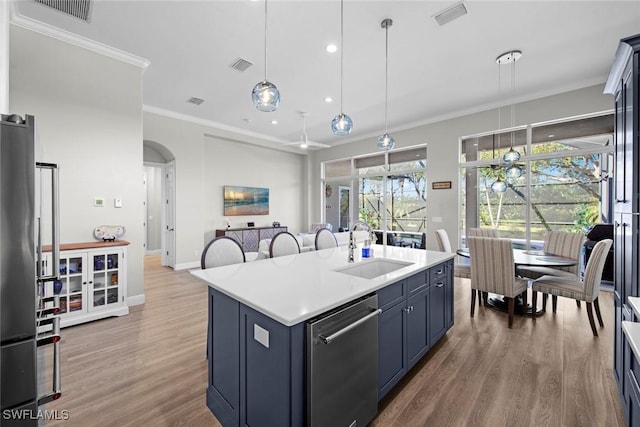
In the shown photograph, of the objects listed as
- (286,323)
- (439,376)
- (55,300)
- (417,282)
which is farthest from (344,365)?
(55,300)

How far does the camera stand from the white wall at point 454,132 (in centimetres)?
448

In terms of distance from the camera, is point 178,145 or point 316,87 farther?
point 178,145

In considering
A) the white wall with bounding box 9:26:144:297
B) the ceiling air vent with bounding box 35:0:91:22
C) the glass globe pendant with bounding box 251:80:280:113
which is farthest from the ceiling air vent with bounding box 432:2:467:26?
the white wall with bounding box 9:26:144:297

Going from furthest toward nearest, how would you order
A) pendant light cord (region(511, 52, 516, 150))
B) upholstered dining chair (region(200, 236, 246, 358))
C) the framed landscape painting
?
the framed landscape painting < pendant light cord (region(511, 52, 516, 150)) < upholstered dining chair (region(200, 236, 246, 358))

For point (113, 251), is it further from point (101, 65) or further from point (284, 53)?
point (284, 53)

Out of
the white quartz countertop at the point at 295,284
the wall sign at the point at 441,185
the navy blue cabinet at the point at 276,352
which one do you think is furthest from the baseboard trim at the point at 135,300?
the wall sign at the point at 441,185

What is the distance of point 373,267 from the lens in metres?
2.68

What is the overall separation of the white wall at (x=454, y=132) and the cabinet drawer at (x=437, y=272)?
357 cm

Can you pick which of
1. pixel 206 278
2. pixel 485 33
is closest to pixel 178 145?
pixel 206 278

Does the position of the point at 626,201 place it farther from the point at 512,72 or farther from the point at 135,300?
the point at 135,300

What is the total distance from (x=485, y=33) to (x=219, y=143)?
6025 mm

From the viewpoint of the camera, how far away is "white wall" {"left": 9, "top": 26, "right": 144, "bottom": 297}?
314cm

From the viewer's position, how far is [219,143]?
7113mm

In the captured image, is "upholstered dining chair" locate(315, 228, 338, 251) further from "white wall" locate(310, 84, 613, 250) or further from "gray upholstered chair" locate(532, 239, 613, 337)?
"white wall" locate(310, 84, 613, 250)
